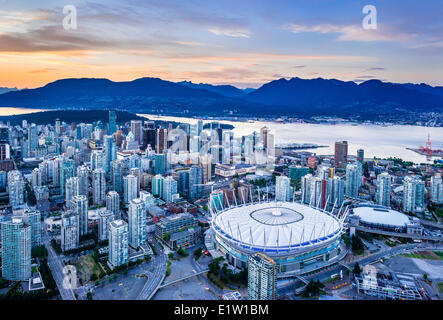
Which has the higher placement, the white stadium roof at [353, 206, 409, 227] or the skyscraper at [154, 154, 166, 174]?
the skyscraper at [154, 154, 166, 174]

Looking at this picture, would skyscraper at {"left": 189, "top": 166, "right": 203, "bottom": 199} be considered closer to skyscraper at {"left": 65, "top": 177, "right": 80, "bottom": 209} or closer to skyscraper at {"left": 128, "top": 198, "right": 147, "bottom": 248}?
skyscraper at {"left": 65, "top": 177, "right": 80, "bottom": 209}

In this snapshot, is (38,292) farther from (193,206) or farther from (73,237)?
(193,206)

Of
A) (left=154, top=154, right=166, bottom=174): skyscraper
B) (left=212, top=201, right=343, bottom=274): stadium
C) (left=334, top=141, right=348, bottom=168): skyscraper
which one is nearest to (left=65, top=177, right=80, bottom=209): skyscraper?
(left=154, top=154, right=166, bottom=174): skyscraper

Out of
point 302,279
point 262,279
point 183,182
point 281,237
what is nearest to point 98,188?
point 183,182

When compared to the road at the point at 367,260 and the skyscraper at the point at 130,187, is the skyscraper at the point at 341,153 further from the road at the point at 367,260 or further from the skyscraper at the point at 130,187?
the skyscraper at the point at 130,187

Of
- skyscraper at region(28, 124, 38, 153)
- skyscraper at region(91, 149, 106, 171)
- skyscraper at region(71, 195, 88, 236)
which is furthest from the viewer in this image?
skyscraper at region(28, 124, 38, 153)
